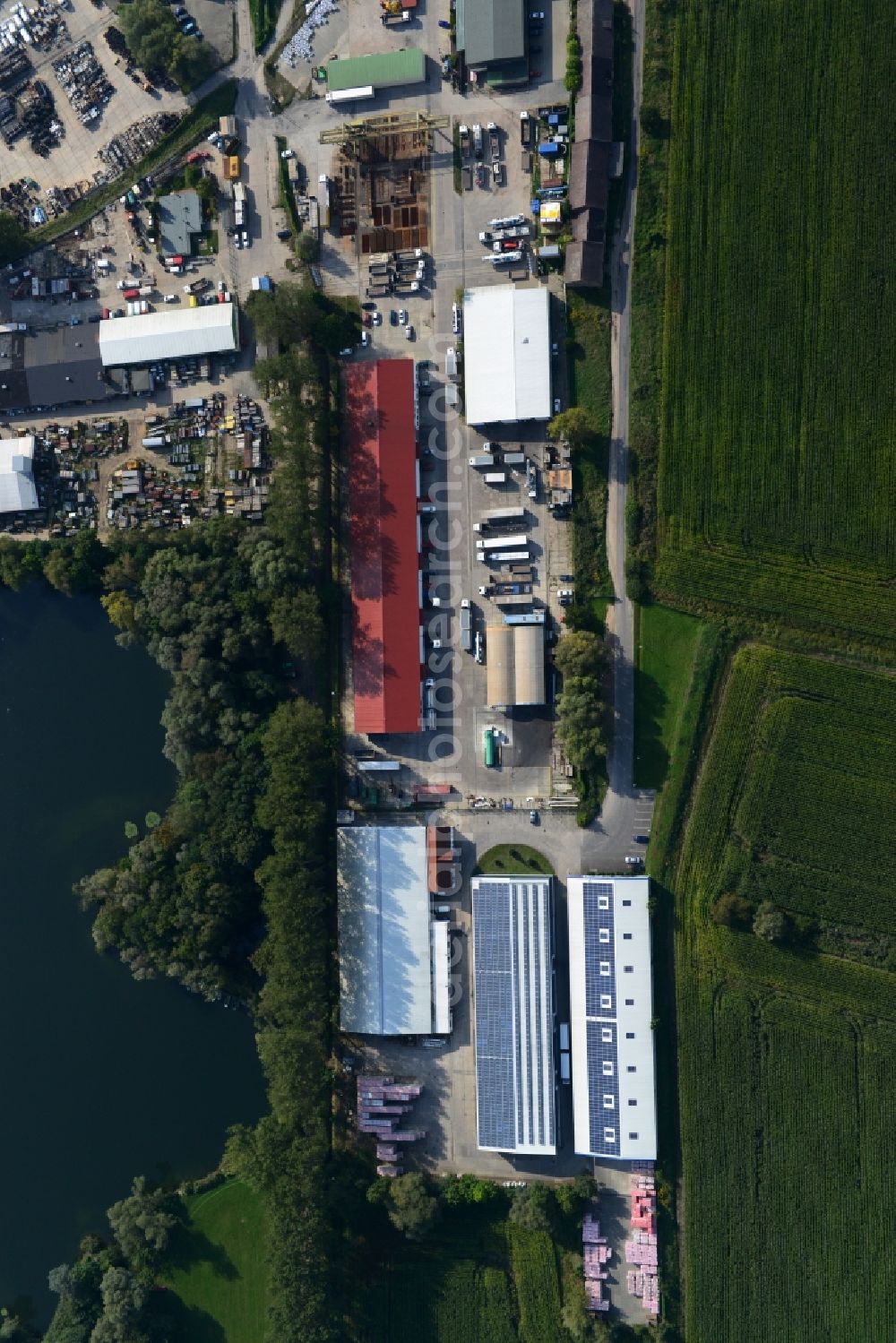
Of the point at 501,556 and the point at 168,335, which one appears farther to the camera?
the point at 168,335

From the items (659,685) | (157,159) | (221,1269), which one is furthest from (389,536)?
(221,1269)

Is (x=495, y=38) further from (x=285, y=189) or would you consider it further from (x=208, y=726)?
(x=208, y=726)

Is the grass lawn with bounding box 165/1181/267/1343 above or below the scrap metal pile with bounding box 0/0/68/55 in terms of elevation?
below

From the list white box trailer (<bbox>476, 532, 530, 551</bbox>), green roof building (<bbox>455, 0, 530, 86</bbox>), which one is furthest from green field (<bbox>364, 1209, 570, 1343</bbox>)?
green roof building (<bbox>455, 0, 530, 86</bbox>)

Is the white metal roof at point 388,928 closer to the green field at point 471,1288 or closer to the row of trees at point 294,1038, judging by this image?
the row of trees at point 294,1038

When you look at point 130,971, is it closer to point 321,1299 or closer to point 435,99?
point 321,1299

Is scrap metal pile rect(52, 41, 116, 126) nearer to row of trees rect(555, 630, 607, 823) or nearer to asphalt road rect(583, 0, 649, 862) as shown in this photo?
asphalt road rect(583, 0, 649, 862)

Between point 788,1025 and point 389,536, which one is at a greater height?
point 389,536
